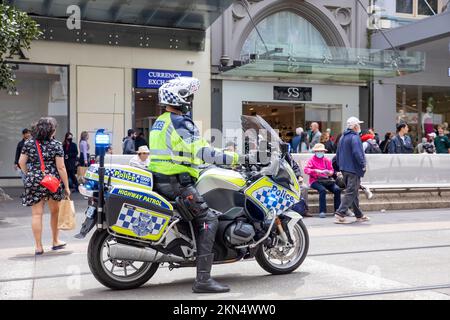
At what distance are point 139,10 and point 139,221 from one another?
13.9m

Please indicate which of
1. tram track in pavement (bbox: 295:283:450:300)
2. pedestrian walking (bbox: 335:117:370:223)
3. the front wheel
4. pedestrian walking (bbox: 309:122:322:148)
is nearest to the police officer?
the front wheel

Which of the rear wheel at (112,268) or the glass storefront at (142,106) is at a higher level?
the glass storefront at (142,106)

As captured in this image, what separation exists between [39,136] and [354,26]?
17578mm

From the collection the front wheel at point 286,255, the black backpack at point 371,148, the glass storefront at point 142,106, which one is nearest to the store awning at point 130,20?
the glass storefront at point 142,106

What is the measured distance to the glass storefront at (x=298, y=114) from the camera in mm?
21125

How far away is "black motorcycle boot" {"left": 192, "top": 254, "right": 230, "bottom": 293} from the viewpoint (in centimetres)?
531

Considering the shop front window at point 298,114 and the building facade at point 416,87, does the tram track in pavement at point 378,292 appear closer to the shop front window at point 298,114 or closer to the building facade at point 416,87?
the shop front window at point 298,114

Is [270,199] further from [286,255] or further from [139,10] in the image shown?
[139,10]

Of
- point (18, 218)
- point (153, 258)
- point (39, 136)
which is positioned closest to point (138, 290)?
point (153, 258)

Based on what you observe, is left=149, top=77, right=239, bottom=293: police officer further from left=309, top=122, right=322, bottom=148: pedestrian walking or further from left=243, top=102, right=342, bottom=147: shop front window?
left=243, top=102, right=342, bottom=147: shop front window

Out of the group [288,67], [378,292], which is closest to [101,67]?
[288,67]

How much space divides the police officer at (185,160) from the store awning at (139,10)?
12.7 meters

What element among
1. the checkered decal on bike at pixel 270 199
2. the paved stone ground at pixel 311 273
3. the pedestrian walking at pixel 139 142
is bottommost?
the paved stone ground at pixel 311 273
